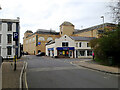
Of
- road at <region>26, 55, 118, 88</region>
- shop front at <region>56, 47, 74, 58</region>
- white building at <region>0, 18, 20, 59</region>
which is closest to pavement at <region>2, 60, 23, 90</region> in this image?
road at <region>26, 55, 118, 88</region>

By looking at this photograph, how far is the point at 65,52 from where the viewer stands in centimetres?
3678

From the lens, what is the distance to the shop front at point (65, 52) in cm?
3615

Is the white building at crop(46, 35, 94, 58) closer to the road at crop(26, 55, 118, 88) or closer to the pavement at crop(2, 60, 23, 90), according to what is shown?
the road at crop(26, 55, 118, 88)

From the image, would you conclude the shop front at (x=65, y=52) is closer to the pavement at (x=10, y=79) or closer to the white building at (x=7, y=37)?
the white building at (x=7, y=37)

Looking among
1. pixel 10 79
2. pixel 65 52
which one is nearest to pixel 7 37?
pixel 65 52

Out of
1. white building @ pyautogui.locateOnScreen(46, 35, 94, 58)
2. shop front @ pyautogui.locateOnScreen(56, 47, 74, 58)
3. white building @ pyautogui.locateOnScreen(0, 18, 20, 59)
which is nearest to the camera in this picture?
white building @ pyautogui.locateOnScreen(0, 18, 20, 59)

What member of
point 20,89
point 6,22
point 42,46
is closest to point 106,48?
point 20,89

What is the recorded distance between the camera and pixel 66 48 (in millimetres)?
36406

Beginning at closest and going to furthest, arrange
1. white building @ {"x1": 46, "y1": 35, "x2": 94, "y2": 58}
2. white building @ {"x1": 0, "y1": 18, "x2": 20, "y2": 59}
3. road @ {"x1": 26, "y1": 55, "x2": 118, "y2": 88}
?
1. road @ {"x1": 26, "y1": 55, "x2": 118, "y2": 88}
2. white building @ {"x1": 0, "y1": 18, "x2": 20, "y2": 59}
3. white building @ {"x1": 46, "y1": 35, "x2": 94, "y2": 58}

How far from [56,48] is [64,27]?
24.5 metres

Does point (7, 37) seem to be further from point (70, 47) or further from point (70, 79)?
point (70, 79)

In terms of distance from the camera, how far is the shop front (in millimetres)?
36153

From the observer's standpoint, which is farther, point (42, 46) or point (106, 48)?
point (42, 46)

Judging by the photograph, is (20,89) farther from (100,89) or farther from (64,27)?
(64,27)
